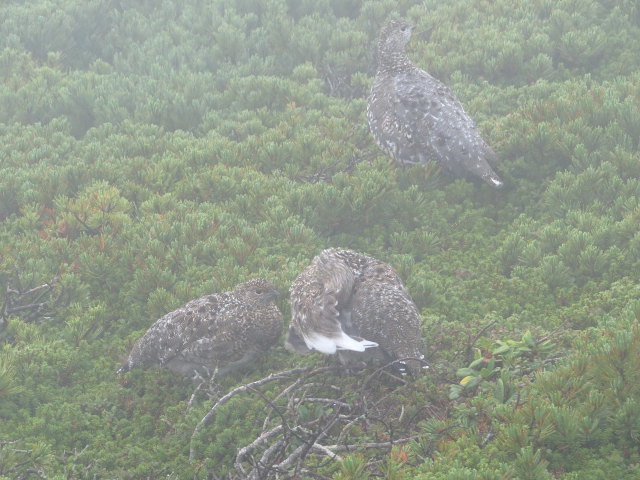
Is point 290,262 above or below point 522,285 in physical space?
below

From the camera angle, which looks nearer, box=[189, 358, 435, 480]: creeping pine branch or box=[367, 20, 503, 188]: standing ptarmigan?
box=[189, 358, 435, 480]: creeping pine branch

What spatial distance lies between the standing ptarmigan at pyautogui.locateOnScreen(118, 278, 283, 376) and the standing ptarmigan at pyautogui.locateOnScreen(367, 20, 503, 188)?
3.21m

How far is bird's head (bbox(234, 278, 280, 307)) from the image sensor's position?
18.5 feet

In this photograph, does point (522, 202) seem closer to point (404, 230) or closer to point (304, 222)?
point (404, 230)

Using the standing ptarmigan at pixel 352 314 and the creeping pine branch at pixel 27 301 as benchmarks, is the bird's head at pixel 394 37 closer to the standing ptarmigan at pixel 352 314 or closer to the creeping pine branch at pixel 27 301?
the standing ptarmigan at pixel 352 314

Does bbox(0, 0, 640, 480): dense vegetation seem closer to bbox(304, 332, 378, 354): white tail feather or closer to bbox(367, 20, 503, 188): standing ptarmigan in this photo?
bbox(367, 20, 503, 188): standing ptarmigan

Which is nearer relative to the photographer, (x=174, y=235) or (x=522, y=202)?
(x=174, y=235)

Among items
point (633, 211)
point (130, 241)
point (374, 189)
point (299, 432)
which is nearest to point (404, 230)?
point (374, 189)

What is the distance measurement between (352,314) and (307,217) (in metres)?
2.53

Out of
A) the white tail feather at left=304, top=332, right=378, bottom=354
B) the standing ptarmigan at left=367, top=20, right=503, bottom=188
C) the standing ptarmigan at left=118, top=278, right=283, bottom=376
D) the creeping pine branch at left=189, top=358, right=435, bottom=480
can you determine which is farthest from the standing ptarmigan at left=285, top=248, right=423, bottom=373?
the standing ptarmigan at left=367, top=20, right=503, bottom=188

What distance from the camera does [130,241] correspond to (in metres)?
6.85

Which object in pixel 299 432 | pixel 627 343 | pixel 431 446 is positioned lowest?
pixel 299 432

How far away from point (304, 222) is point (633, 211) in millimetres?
3230

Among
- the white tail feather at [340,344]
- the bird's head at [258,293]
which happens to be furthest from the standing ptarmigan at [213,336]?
the white tail feather at [340,344]
